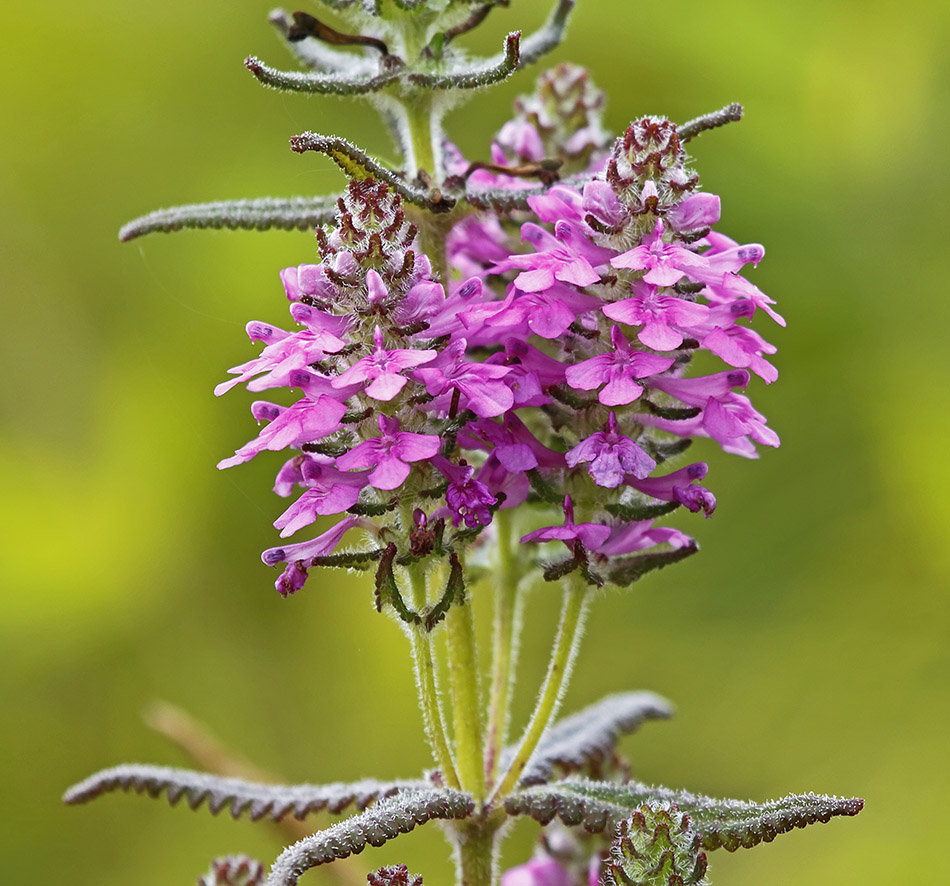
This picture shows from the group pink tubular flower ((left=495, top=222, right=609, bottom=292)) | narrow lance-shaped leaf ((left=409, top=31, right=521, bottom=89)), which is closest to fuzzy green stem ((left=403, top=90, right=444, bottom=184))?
narrow lance-shaped leaf ((left=409, top=31, right=521, bottom=89))

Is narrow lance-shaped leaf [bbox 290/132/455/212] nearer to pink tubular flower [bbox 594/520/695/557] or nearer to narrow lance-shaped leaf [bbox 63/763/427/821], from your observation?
pink tubular flower [bbox 594/520/695/557]

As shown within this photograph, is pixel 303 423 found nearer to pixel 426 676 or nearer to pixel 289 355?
pixel 289 355

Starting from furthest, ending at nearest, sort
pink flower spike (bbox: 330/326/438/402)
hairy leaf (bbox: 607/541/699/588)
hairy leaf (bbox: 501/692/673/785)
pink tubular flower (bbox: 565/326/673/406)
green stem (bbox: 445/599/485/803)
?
hairy leaf (bbox: 501/692/673/785) → green stem (bbox: 445/599/485/803) → hairy leaf (bbox: 607/541/699/588) → pink tubular flower (bbox: 565/326/673/406) → pink flower spike (bbox: 330/326/438/402)

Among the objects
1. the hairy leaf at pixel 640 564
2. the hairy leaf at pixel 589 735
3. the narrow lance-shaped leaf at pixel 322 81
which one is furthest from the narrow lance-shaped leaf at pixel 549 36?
the hairy leaf at pixel 589 735

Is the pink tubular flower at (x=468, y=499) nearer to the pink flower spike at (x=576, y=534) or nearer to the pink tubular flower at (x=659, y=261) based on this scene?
the pink flower spike at (x=576, y=534)

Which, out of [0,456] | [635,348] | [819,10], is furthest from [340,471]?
[819,10]
